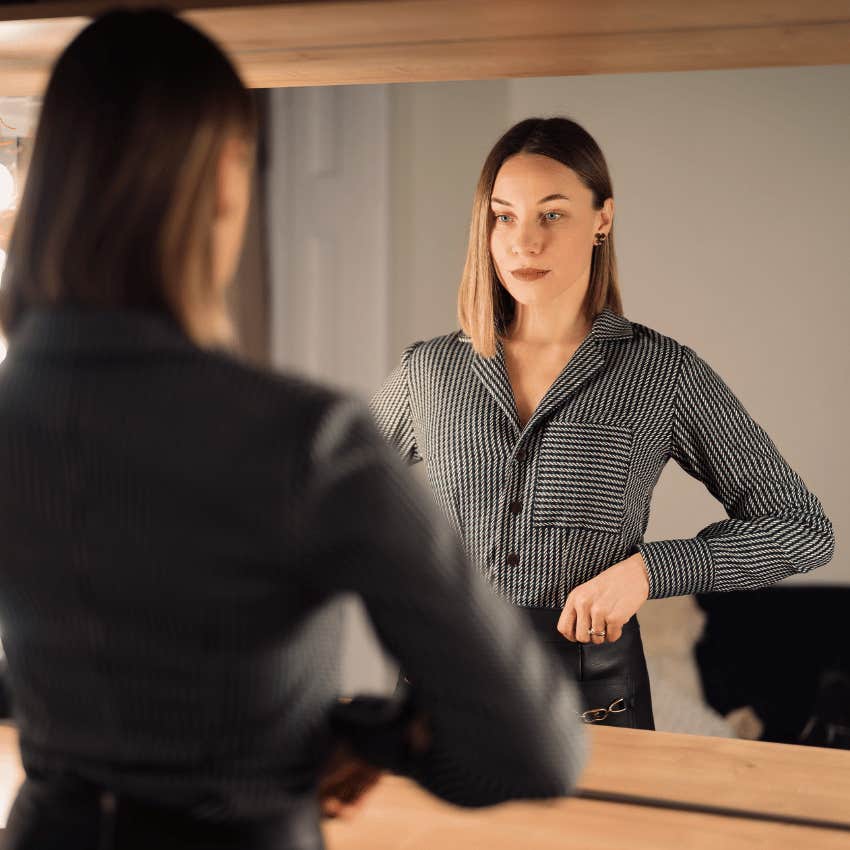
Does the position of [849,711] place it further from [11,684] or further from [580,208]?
[11,684]

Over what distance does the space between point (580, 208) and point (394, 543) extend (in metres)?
0.88

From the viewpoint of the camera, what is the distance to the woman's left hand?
3.74 ft

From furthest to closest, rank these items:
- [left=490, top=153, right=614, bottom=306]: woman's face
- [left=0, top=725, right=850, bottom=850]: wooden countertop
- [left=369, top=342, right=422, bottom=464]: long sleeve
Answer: [left=369, top=342, right=422, bottom=464]: long sleeve
[left=490, top=153, right=614, bottom=306]: woman's face
[left=0, top=725, right=850, bottom=850]: wooden countertop

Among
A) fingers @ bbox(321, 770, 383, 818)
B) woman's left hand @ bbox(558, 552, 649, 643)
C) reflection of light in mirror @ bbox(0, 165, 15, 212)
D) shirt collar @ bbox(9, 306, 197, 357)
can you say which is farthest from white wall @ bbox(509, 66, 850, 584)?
shirt collar @ bbox(9, 306, 197, 357)

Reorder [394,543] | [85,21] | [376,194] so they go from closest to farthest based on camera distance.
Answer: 1. [394,543]
2. [85,21]
3. [376,194]

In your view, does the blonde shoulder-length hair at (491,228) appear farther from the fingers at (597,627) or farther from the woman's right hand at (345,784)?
the woman's right hand at (345,784)

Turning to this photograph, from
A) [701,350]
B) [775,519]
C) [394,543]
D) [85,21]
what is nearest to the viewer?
[394,543]

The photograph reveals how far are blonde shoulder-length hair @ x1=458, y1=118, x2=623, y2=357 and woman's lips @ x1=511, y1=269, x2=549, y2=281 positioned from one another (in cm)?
4

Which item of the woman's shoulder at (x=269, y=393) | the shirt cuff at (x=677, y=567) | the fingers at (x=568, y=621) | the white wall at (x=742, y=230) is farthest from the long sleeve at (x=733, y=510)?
the woman's shoulder at (x=269, y=393)

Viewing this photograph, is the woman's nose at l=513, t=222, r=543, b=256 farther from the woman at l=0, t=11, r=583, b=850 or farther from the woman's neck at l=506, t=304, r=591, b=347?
the woman at l=0, t=11, r=583, b=850

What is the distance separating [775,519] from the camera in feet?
4.01

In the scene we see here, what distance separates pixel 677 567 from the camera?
3.91 feet

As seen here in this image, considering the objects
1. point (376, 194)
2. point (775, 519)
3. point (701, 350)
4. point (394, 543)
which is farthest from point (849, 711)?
point (394, 543)

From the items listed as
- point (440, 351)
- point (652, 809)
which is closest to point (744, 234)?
point (440, 351)
